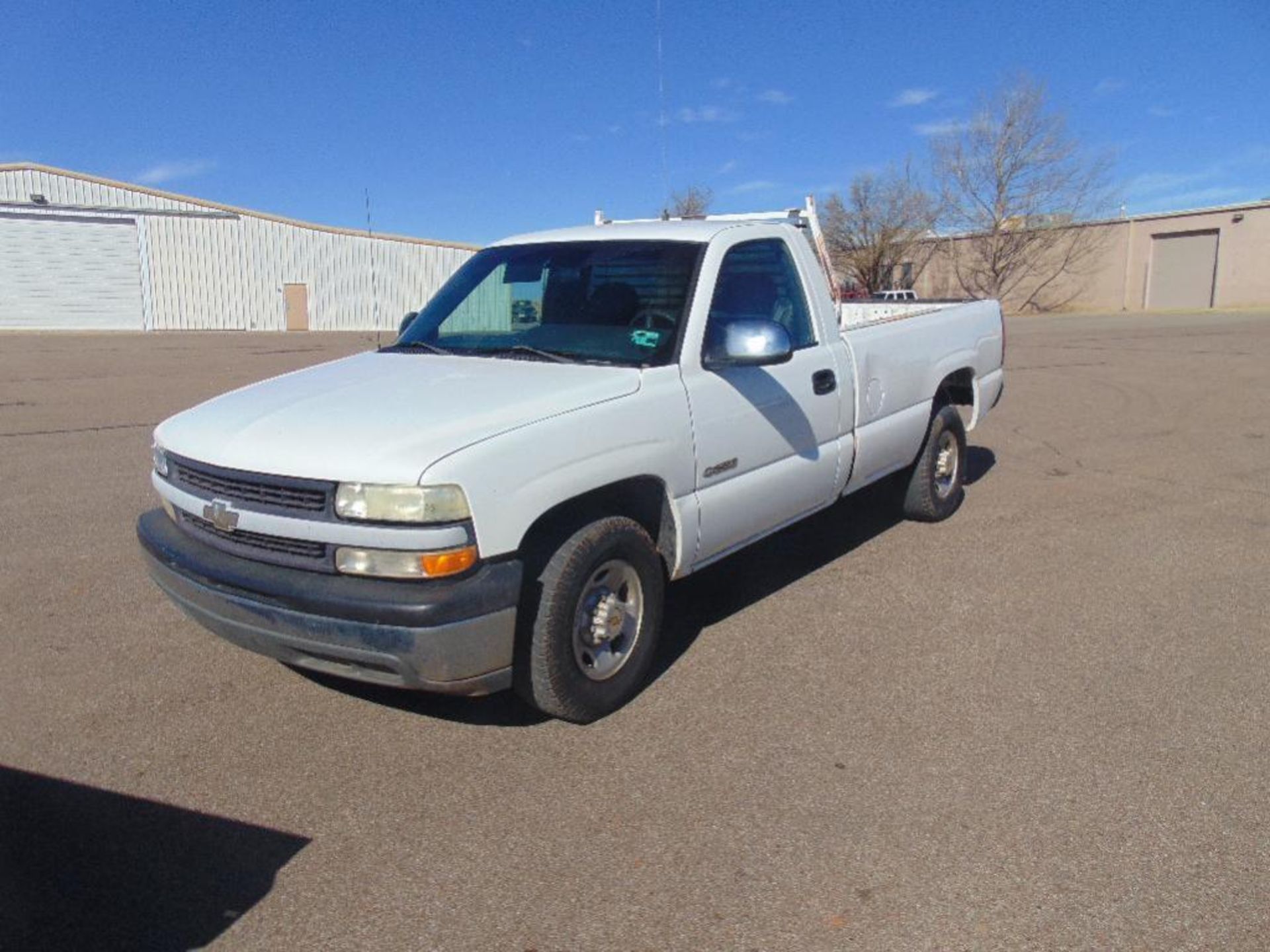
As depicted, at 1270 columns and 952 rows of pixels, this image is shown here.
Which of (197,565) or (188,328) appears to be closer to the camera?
(197,565)

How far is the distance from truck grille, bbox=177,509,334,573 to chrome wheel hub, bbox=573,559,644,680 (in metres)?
0.93

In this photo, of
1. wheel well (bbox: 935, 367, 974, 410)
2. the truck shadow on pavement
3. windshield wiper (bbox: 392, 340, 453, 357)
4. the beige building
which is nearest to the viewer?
the truck shadow on pavement

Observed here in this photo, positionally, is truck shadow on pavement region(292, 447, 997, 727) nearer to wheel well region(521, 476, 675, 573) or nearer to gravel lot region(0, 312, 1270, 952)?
gravel lot region(0, 312, 1270, 952)

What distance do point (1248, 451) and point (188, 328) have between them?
40.7 m

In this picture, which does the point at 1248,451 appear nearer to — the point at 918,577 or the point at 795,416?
the point at 918,577

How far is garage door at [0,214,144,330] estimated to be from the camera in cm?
3831

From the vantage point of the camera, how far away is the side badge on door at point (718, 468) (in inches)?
Answer: 167

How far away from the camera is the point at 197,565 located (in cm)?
364

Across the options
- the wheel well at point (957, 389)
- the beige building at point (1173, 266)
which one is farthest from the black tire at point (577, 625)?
the beige building at point (1173, 266)

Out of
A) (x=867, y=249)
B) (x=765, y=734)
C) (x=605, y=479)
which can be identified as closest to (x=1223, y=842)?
(x=765, y=734)

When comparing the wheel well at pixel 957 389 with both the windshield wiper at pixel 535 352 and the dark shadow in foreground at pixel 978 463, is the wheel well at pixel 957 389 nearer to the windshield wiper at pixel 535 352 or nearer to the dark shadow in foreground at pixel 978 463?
the dark shadow in foreground at pixel 978 463

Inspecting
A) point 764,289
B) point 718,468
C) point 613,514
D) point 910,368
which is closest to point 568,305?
point 764,289

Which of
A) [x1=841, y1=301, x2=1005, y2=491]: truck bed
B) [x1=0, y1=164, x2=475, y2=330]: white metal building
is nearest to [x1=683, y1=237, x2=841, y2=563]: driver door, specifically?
[x1=841, y1=301, x2=1005, y2=491]: truck bed

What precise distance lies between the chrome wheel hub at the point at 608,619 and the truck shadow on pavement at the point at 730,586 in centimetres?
34
